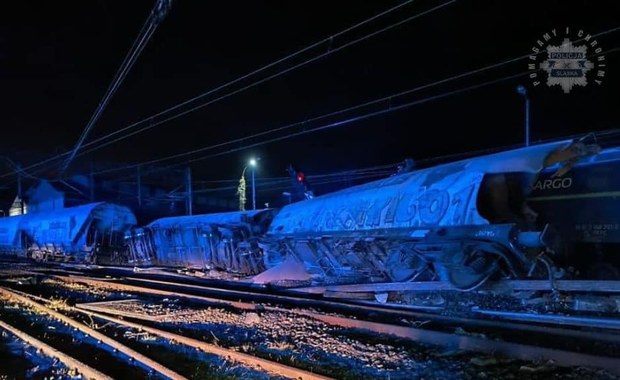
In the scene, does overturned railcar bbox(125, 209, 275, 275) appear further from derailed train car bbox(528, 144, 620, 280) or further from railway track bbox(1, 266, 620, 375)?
derailed train car bbox(528, 144, 620, 280)

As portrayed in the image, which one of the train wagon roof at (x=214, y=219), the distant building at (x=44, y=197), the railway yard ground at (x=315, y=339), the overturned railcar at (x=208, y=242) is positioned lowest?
the railway yard ground at (x=315, y=339)

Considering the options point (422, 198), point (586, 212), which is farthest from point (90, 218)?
point (586, 212)

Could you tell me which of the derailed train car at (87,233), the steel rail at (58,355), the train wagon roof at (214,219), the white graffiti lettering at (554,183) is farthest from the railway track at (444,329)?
the derailed train car at (87,233)

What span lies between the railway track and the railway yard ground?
0.02 meters

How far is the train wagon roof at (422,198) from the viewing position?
9.12 m

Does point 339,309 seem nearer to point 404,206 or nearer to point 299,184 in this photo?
point 404,206

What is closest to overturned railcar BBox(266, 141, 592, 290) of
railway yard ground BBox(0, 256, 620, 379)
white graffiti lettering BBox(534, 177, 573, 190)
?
white graffiti lettering BBox(534, 177, 573, 190)

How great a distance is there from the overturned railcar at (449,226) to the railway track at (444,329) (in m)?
1.01

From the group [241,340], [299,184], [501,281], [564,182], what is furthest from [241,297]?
[299,184]

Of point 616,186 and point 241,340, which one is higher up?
point 616,186

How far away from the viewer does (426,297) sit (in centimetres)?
1064

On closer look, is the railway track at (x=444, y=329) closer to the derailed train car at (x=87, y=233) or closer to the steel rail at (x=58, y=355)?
the steel rail at (x=58, y=355)

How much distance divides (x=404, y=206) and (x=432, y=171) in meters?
0.97

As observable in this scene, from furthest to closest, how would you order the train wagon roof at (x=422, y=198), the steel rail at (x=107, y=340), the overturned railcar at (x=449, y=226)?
the train wagon roof at (x=422, y=198) < the overturned railcar at (x=449, y=226) < the steel rail at (x=107, y=340)
